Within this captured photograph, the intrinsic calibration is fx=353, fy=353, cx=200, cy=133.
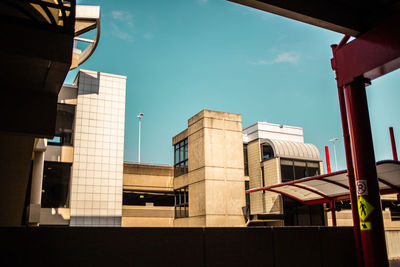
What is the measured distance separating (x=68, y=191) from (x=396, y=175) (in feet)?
69.5

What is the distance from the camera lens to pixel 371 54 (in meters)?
9.68

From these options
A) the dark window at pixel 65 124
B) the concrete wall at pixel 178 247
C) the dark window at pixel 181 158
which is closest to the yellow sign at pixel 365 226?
the concrete wall at pixel 178 247

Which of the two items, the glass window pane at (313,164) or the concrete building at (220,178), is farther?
the glass window pane at (313,164)

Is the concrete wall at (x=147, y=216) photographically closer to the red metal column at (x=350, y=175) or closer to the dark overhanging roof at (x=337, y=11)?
the red metal column at (x=350, y=175)

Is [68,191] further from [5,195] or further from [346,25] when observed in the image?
[346,25]

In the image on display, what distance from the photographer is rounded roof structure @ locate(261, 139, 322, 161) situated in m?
32.8

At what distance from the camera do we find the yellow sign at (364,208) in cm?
939

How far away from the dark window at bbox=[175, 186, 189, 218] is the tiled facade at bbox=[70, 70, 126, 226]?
7.29 m

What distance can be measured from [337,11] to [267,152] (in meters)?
26.9

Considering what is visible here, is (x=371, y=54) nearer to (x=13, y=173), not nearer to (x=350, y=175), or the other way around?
(x=350, y=175)

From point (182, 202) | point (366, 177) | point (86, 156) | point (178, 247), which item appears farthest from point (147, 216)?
point (366, 177)

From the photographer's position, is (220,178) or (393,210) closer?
(220,178)

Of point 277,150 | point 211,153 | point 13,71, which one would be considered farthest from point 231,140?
point 13,71

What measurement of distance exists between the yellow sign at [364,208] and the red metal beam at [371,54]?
11.2ft
